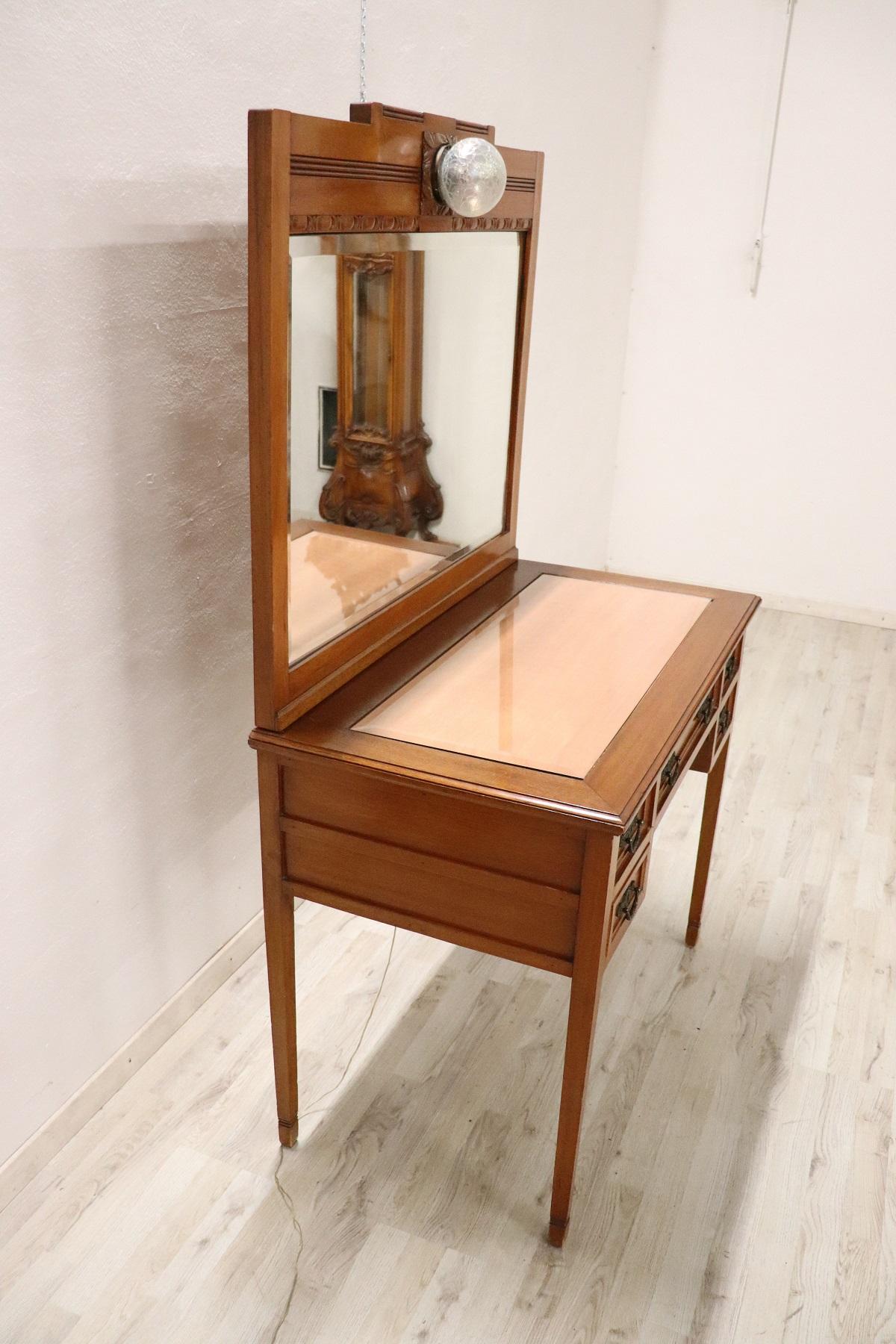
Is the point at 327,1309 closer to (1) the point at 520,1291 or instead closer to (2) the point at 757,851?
(1) the point at 520,1291

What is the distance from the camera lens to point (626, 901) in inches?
59.1

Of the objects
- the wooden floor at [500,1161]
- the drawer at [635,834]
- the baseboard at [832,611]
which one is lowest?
the wooden floor at [500,1161]

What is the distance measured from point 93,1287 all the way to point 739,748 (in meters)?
2.06

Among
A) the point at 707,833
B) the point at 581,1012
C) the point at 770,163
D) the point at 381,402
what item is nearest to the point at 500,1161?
the point at 581,1012

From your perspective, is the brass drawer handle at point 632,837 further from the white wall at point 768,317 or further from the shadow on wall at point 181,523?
the white wall at point 768,317

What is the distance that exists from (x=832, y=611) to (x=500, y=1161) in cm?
283

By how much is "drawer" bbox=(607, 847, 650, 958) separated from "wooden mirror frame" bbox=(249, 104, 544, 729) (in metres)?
0.46

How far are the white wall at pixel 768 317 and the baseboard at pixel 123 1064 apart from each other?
260cm

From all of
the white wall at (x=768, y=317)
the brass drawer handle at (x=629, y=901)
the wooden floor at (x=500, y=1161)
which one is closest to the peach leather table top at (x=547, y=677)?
the brass drawer handle at (x=629, y=901)

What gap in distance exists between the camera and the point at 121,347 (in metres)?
1.49

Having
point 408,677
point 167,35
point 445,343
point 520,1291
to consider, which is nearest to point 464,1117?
point 520,1291

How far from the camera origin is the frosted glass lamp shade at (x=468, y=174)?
152 cm

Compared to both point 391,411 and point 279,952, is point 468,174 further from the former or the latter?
point 279,952

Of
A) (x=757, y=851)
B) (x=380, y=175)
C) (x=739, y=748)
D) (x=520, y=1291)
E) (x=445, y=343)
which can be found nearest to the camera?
(x=380, y=175)
